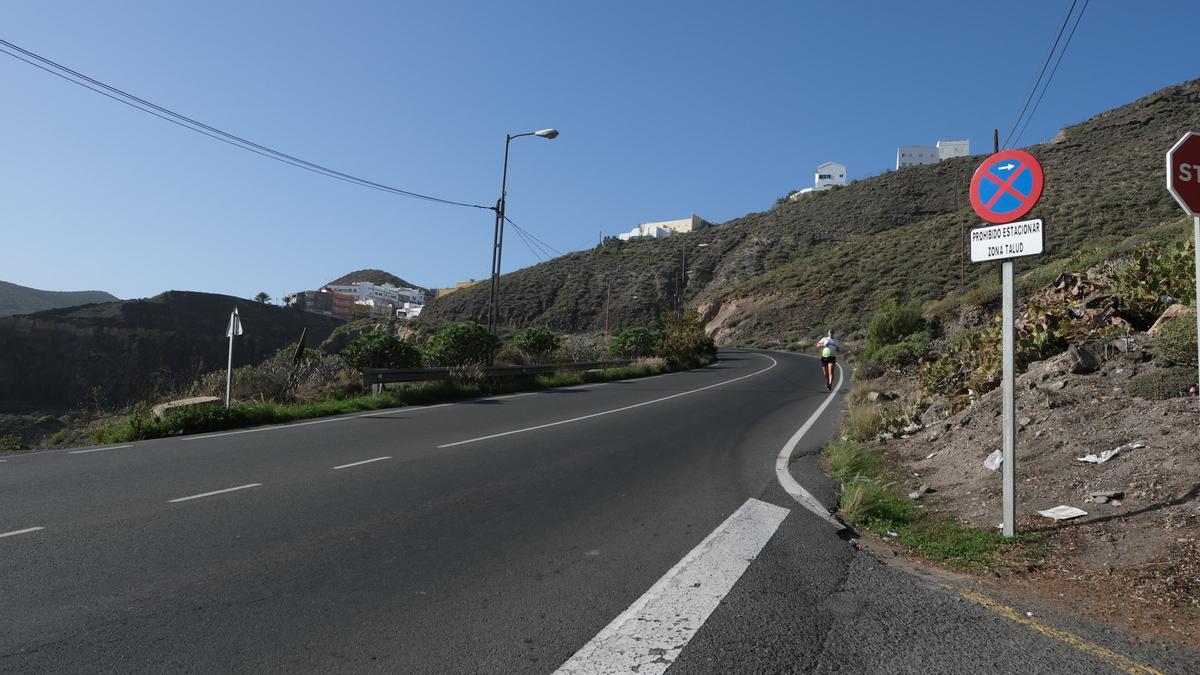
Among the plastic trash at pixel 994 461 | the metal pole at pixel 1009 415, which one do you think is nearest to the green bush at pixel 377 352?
the plastic trash at pixel 994 461

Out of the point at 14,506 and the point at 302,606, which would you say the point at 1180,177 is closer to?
the point at 302,606

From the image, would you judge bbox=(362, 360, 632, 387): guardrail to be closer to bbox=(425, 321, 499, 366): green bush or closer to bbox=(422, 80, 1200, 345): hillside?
bbox=(425, 321, 499, 366): green bush

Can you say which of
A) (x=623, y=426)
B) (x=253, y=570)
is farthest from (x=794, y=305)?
(x=253, y=570)

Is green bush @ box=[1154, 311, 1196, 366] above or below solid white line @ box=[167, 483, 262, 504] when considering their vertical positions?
above

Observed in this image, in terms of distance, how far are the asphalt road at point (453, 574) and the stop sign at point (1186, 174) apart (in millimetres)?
2864

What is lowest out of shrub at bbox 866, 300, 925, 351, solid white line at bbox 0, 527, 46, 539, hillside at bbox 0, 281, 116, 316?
solid white line at bbox 0, 527, 46, 539

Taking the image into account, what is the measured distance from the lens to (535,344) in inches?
992

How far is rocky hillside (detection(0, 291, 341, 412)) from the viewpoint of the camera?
38469 millimetres

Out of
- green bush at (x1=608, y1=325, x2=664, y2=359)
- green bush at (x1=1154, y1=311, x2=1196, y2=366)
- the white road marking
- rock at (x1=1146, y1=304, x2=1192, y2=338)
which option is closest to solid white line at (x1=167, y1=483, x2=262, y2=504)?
the white road marking

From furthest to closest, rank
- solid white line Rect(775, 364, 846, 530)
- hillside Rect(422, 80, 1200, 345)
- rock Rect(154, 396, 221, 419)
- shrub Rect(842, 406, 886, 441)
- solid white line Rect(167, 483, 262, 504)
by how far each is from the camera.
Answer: hillside Rect(422, 80, 1200, 345) → rock Rect(154, 396, 221, 419) → shrub Rect(842, 406, 886, 441) → solid white line Rect(167, 483, 262, 504) → solid white line Rect(775, 364, 846, 530)

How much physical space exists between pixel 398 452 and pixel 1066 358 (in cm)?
833

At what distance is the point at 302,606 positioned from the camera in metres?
3.74

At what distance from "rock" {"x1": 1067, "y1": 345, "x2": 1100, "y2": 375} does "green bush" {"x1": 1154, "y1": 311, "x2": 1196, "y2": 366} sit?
3.09 feet

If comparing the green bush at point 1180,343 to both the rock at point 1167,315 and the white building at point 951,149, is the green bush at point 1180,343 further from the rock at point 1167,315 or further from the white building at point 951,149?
the white building at point 951,149
